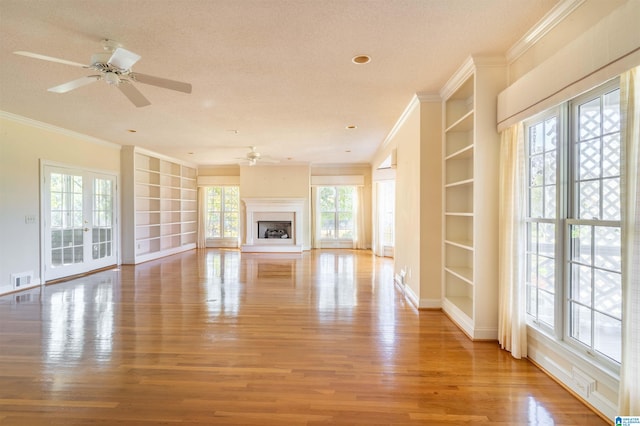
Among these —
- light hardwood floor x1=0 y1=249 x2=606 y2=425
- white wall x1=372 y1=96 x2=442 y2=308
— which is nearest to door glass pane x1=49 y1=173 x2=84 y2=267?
light hardwood floor x1=0 y1=249 x2=606 y2=425

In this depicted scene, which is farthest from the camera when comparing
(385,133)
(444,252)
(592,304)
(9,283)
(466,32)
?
(385,133)

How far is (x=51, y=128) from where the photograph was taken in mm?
5270

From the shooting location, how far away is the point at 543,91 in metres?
2.25

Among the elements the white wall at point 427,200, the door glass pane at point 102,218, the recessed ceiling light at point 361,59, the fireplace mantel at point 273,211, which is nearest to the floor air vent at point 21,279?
the door glass pane at point 102,218

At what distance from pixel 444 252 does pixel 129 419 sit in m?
3.43

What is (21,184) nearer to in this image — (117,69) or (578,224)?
(117,69)

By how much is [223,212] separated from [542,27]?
951cm

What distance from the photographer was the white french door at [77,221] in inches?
211

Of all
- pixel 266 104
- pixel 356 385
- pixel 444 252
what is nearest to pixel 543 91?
pixel 444 252

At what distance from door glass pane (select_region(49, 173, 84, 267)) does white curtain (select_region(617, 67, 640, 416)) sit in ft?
24.1

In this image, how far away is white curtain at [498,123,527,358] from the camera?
2.62 m

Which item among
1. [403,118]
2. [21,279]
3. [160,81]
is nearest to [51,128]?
[21,279]

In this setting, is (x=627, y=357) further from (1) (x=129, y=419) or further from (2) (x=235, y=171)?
(2) (x=235, y=171)

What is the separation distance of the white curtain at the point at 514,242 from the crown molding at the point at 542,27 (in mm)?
682
